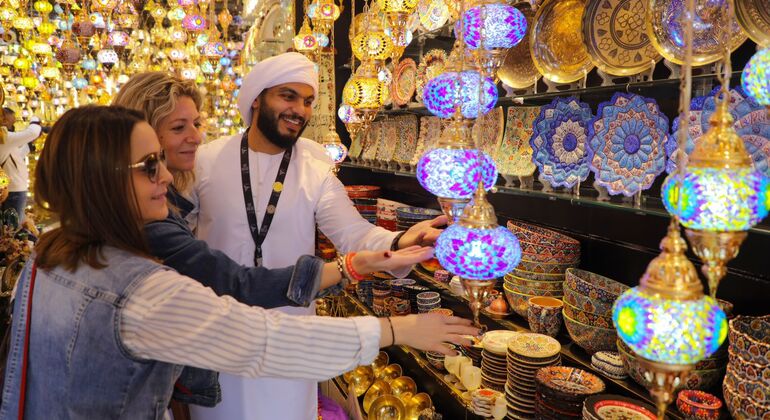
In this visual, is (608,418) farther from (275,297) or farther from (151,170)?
(151,170)

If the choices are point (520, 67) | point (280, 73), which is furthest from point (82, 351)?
point (520, 67)

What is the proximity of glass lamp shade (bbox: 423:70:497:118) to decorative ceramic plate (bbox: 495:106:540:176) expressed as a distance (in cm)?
96

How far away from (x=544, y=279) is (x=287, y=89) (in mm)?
1244

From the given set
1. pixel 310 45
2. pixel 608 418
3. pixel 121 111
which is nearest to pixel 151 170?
pixel 121 111

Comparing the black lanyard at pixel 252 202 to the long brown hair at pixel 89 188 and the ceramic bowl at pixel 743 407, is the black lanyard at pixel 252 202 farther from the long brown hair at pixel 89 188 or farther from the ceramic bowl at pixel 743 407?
the ceramic bowl at pixel 743 407

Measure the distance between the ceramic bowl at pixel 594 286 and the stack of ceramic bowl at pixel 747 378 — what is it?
1.42 ft

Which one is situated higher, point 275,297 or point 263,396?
point 275,297

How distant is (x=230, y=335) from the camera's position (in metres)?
1.24

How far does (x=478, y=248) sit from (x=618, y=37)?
1094 millimetres

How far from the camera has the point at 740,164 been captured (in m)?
0.86

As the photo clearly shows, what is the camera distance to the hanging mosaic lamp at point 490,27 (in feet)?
4.77

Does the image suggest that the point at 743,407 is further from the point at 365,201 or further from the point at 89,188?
the point at 365,201

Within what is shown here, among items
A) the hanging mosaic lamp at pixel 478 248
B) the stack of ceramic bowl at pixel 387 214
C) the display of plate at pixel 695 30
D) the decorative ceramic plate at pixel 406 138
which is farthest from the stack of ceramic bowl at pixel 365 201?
the hanging mosaic lamp at pixel 478 248

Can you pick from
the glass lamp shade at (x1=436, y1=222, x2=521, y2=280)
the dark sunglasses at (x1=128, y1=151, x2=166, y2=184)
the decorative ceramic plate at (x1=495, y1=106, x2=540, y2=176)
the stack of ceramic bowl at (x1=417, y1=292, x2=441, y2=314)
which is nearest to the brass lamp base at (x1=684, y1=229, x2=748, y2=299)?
the glass lamp shade at (x1=436, y1=222, x2=521, y2=280)
